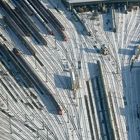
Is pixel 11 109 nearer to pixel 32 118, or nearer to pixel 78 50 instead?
pixel 32 118

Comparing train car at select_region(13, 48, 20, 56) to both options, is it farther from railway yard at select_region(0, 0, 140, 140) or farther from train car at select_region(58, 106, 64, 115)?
train car at select_region(58, 106, 64, 115)

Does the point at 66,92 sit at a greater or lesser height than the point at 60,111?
greater

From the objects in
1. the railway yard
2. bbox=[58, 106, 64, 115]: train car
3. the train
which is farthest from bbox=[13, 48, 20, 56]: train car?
bbox=[58, 106, 64, 115]: train car

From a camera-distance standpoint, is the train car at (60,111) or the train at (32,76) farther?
the train at (32,76)

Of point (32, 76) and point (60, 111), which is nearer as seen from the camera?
point (60, 111)

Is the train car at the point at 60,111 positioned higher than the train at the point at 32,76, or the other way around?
the train at the point at 32,76

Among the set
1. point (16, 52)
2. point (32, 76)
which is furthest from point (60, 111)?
point (16, 52)

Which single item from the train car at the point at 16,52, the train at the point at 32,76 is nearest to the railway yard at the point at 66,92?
the train at the point at 32,76

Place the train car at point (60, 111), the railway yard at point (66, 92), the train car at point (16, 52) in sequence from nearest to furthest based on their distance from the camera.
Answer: the railway yard at point (66, 92) → the train car at point (60, 111) → the train car at point (16, 52)

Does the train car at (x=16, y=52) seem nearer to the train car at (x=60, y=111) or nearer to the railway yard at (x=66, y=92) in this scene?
the railway yard at (x=66, y=92)

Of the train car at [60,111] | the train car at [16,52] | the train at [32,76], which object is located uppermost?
the train car at [16,52]

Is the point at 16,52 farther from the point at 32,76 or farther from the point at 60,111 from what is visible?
the point at 60,111
